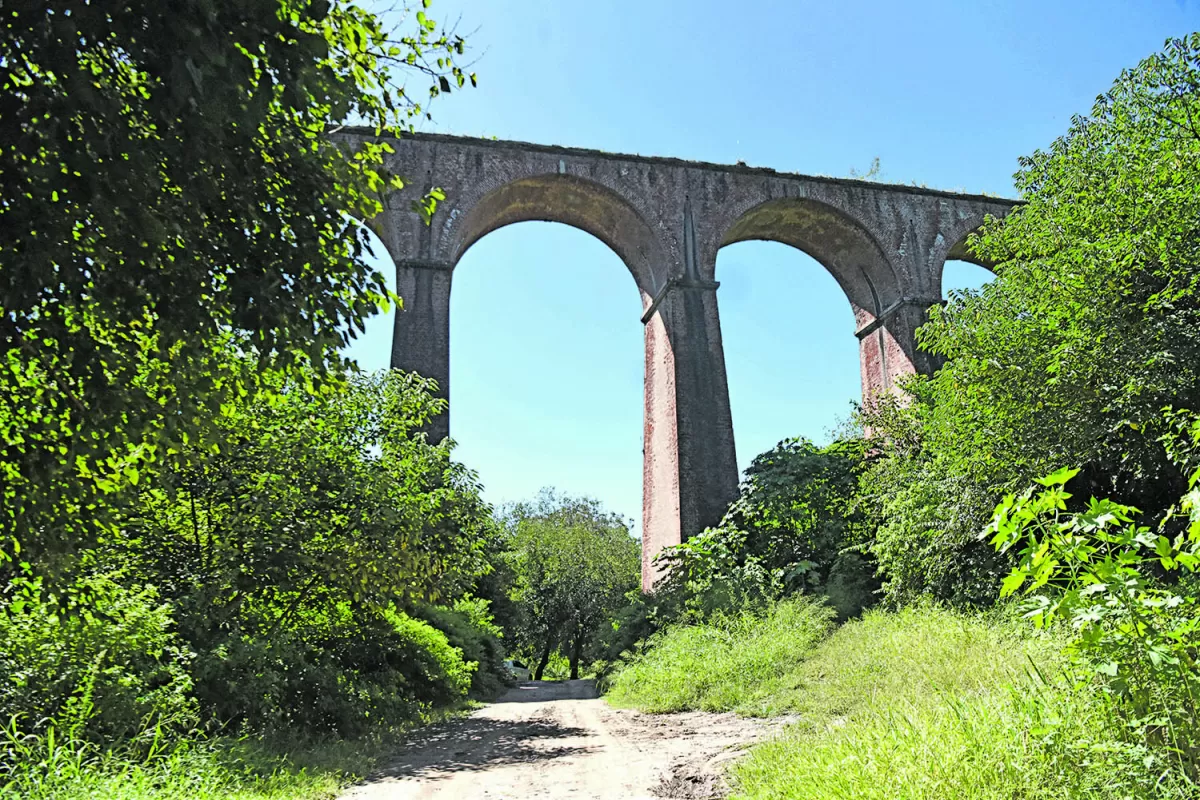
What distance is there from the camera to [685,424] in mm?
17922

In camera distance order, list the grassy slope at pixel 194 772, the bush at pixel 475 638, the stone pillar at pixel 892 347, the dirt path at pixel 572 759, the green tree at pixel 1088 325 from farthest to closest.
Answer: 1. the stone pillar at pixel 892 347
2. the bush at pixel 475 638
3. the green tree at pixel 1088 325
4. the dirt path at pixel 572 759
5. the grassy slope at pixel 194 772

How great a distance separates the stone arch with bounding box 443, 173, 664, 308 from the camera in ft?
64.1

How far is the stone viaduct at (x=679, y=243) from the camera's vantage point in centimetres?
1781

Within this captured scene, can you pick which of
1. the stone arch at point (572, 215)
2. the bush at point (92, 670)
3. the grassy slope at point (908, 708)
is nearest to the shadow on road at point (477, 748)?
the grassy slope at point (908, 708)

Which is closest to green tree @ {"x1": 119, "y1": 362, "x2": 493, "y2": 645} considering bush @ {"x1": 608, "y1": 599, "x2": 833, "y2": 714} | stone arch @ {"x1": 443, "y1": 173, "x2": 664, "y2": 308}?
bush @ {"x1": 608, "y1": 599, "x2": 833, "y2": 714}

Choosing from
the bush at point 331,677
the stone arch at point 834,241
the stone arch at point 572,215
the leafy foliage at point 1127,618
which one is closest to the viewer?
the leafy foliage at point 1127,618

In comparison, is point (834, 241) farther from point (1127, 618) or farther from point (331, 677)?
point (1127, 618)

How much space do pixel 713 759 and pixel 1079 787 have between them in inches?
134

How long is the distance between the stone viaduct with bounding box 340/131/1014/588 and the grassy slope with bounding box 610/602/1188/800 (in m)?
6.50

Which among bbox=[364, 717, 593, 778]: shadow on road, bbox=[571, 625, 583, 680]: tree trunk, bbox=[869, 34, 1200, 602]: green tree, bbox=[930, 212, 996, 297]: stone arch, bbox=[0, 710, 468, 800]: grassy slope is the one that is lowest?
bbox=[571, 625, 583, 680]: tree trunk

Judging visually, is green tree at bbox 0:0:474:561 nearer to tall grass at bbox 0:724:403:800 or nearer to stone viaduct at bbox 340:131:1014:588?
tall grass at bbox 0:724:403:800

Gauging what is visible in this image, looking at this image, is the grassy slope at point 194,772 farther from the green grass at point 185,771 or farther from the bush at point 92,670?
the bush at point 92,670

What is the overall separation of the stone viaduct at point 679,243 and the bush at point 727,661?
4154mm

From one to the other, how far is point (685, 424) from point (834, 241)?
331 inches
